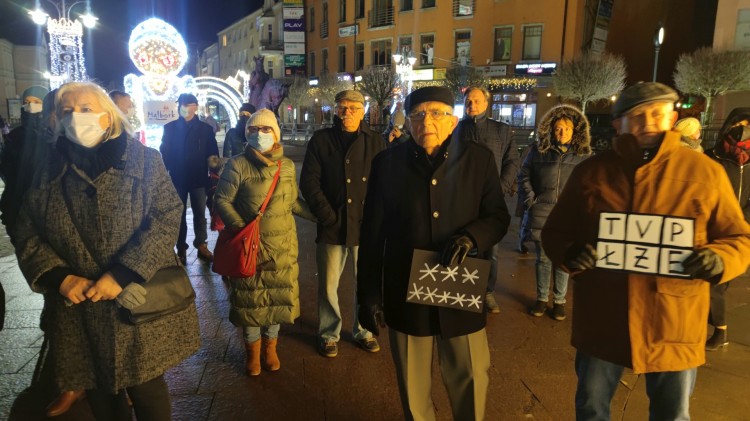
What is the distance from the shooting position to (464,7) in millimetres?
32500

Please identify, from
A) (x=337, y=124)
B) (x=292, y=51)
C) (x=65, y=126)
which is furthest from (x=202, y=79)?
(x=292, y=51)

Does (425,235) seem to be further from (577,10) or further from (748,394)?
(577,10)

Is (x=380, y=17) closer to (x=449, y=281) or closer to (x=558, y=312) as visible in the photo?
(x=558, y=312)

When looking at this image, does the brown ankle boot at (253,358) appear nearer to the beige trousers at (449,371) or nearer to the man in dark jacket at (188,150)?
the beige trousers at (449,371)

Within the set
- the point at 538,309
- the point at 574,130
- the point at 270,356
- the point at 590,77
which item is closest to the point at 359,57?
the point at 590,77

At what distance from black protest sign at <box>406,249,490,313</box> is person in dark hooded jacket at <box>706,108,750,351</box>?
264cm

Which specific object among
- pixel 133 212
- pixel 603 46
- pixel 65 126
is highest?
pixel 603 46

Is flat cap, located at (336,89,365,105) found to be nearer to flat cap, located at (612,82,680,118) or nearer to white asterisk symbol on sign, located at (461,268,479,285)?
white asterisk symbol on sign, located at (461,268,479,285)

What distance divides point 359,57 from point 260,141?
39.4 meters

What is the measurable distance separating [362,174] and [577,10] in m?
30.2

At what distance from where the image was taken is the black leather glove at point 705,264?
1945 mm

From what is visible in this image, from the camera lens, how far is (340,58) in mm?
42875

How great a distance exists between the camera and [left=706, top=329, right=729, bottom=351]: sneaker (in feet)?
12.9

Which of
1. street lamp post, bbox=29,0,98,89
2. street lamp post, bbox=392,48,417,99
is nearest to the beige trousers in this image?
street lamp post, bbox=29,0,98,89
